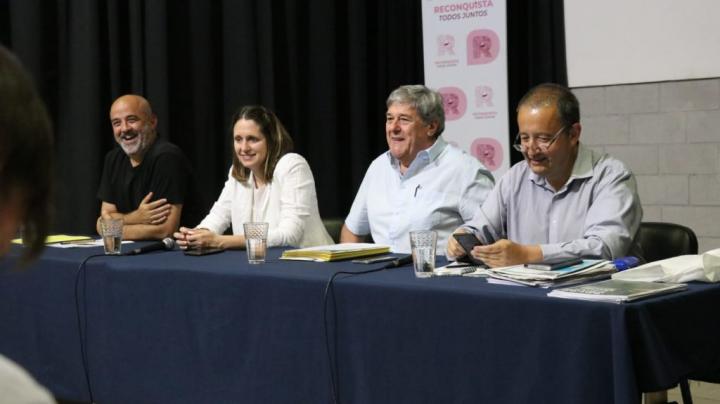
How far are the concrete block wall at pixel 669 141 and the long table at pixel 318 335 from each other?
2.59 meters

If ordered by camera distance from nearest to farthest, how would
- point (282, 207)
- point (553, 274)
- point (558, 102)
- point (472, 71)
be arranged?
point (553, 274)
point (558, 102)
point (282, 207)
point (472, 71)

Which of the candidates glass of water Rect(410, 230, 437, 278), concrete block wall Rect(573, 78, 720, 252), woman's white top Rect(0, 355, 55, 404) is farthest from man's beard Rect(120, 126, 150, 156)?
woman's white top Rect(0, 355, 55, 404)

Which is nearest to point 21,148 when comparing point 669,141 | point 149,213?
point 149,213

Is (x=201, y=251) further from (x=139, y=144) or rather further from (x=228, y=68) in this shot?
(x=228, y=68)

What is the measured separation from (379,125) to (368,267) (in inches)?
141

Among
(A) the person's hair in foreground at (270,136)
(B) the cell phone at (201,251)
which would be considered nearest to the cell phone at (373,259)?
(B) the cell phone at (201,251)

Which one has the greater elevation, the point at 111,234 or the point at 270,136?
the point at 270,136

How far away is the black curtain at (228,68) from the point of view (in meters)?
4.98

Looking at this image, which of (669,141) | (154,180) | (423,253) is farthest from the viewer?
(669,141)

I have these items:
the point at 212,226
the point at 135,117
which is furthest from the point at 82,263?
the point at 135,117

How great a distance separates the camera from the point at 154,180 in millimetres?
4012

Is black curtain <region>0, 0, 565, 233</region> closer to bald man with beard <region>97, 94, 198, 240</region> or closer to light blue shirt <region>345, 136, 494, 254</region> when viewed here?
bald man with beard <region>97, 94, 198, 240</region>

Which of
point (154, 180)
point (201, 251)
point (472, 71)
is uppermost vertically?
point (472, 71)

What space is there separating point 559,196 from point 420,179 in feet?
2.40
